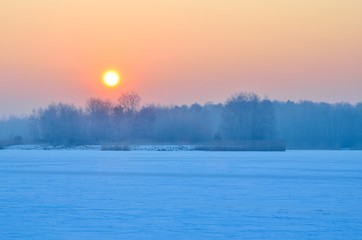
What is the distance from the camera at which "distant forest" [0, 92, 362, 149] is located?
199 ft

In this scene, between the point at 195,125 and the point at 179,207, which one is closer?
the point at 179,207

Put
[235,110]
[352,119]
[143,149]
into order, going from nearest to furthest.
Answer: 1. [143,149]
2. [235,110]
3. [352,119]

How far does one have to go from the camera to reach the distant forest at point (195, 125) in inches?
2391

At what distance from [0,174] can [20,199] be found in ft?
26.6

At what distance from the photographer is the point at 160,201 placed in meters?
13.2

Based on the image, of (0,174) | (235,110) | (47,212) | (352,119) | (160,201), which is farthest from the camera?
(352,119)

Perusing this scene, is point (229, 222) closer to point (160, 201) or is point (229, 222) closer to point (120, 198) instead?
point (160, 201)

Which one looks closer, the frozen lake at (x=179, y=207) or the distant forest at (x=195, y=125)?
the frozen lake at (x=179, y=207)

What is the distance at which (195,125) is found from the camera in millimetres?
60562

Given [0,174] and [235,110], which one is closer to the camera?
[0,174]

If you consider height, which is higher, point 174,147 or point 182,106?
point 182,106

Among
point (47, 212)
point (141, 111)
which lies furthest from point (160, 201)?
point (141, 111)

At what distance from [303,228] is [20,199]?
6310 millimetres

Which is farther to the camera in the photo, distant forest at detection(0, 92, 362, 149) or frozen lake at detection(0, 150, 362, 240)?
distant forest at detection(0, 92, 362, 149)
